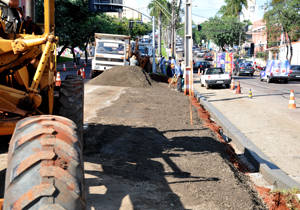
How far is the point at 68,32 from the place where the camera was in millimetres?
41750

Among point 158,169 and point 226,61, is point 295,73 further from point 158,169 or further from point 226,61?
point 158,169

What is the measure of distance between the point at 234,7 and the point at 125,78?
6533 centimetres

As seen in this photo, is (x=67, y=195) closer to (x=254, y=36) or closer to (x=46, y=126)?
(x=46, y=126)

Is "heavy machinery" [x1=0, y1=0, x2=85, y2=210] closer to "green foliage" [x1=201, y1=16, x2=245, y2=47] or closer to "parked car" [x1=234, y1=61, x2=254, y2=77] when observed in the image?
"parked car" [x1=234, y1=61, x2=254, y2=77]

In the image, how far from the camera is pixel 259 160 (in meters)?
7.94

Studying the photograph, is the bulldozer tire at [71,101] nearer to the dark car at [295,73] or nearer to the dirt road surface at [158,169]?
the dirt road surface at [158,169]

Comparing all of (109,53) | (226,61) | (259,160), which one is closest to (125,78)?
(109,53)

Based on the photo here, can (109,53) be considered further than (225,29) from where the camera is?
No

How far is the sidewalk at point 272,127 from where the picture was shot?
8.55 meters

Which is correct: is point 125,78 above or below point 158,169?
above

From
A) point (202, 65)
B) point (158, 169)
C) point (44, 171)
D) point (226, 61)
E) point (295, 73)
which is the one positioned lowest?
point (158, 169)

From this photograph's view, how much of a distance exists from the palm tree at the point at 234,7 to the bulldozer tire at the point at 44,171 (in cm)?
8325

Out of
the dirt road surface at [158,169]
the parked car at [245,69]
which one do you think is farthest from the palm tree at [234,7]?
the dirt road surface at [158,169]

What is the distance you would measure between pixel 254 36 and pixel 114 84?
259 ft
